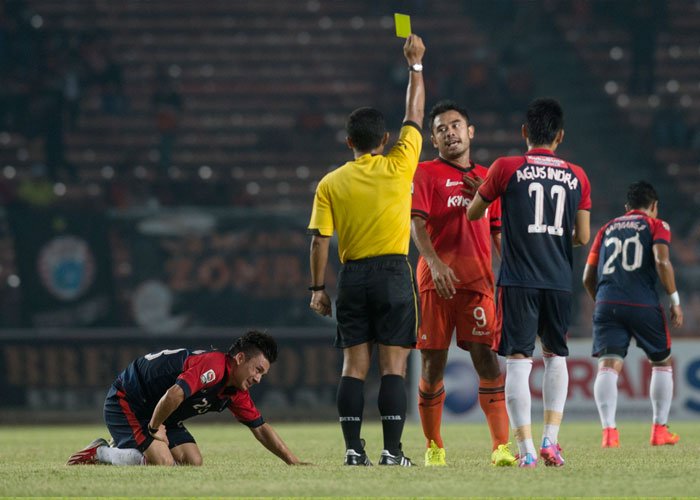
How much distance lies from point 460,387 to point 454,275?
288 inches

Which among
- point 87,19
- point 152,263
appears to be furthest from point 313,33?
point 152,263

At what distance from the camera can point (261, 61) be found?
22594 millimetres

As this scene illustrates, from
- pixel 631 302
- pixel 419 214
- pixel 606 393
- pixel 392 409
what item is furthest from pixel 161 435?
pixel 631 302

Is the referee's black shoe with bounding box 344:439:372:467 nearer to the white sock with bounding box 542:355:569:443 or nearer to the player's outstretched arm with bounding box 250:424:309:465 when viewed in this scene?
the player's outstretched arm with bounding box 250:424:309:465

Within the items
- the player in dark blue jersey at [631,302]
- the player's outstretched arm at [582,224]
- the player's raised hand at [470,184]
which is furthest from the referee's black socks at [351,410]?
the player in dark blue jersey at [631,302]

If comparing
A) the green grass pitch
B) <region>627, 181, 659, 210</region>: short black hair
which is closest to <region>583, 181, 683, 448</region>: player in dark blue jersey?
<region>627, 181, 659, 210</region>: short black hair

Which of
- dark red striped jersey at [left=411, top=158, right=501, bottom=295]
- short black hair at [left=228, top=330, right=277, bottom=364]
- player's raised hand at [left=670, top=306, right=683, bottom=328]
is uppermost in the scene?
dark red striped jersey at [left=411, top=158, right=501, bottom=295]

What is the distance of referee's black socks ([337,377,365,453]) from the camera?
6.26m

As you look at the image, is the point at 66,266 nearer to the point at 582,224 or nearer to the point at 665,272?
the point at 665,272

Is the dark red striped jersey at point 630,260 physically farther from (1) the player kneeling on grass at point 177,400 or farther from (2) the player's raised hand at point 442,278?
(1) the player kneeling on grass at point 177,400

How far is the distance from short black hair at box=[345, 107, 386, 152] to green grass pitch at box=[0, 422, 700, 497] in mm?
1675

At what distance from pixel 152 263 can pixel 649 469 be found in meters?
8.93

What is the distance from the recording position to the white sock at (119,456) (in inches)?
272

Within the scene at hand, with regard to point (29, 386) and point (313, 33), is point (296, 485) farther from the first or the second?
point (313, 33)
